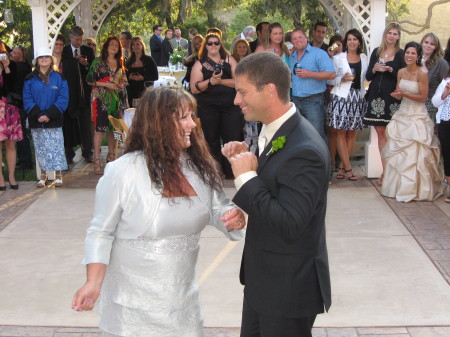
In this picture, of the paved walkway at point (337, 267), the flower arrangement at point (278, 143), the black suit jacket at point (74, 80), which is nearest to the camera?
the flower arrangement at point (278, 143)

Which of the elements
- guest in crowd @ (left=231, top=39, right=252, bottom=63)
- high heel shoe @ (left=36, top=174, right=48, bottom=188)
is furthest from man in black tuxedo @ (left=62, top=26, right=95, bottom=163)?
guest in crowd @ (left=231, top=39, right=252, bottom=63)

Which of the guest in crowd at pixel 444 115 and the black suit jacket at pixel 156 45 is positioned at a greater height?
the black suit jacket at pixel 156 45

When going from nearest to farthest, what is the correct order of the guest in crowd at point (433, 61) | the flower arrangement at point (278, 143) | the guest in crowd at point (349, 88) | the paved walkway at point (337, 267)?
the flower arrangement at point (278, 143) → the paved walkway at point (337, 267) → the guest in crowd at point (433, 61) → the guest in crowd at point (349, 88)

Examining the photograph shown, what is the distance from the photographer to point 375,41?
28.3 ft

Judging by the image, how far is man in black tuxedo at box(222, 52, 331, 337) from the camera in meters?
2.59

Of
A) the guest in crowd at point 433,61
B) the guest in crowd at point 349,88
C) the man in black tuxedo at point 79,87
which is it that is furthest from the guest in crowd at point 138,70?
the guest in crowd at point 433,61

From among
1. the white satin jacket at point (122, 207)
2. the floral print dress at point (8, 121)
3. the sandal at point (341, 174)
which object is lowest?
the sandal at point (341, 174)

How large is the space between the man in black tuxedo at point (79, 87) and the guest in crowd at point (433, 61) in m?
4.68

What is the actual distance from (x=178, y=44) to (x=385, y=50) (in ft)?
40.3

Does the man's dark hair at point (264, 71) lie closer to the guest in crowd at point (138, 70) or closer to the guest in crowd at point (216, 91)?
the guest in crowd at point (216, 91)

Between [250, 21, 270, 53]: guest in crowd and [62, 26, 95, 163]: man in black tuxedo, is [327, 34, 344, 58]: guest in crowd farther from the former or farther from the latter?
[62, 26, 95, 163]: man in black tuxedo

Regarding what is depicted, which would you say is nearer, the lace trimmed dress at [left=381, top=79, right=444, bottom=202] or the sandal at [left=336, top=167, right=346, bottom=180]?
the lace trimmed dress at [left=381, top=79, right=444, bottom=202]

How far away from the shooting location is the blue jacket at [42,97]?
810cm

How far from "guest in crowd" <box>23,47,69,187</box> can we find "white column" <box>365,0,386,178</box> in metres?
3.92
